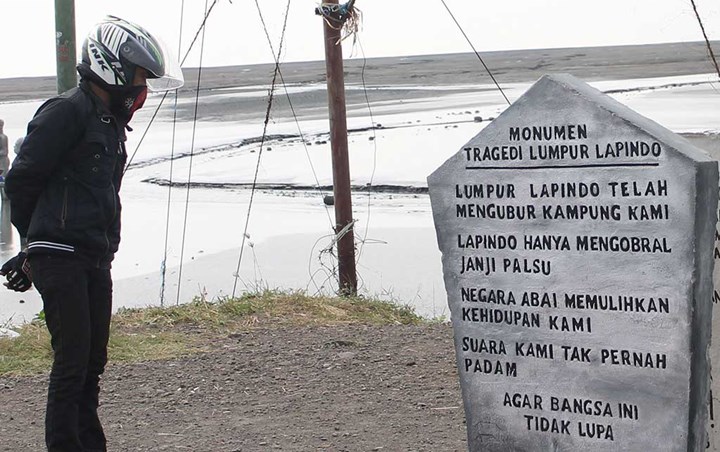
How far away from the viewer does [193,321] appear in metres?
8.62

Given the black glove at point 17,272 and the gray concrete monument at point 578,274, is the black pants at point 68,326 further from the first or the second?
the gray concrete monument at point 578,274

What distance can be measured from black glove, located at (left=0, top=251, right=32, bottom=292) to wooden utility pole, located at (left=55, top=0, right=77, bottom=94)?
9.81 feet

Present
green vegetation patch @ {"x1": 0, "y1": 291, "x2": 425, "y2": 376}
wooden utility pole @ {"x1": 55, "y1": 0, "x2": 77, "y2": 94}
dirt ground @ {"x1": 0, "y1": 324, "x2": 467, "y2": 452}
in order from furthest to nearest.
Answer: wooden utility pole @ {"x1": 55, "y1": 0, "x2": 77, "y2": 94} → green vegetation patch @ {"x1": 0, "y1": 291, "x2": 425, "y2": 376} → dirt ground @ {"x1": 0, "y1": 324, "x2": 467, "y2": 452}

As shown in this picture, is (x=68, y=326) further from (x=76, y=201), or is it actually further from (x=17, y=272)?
(x=76, y=201)

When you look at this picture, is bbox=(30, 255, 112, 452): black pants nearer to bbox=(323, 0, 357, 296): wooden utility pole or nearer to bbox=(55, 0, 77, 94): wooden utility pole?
bbox=(55, 0, 77, 94): wooden utility pole

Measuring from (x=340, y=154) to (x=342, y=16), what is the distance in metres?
1.05

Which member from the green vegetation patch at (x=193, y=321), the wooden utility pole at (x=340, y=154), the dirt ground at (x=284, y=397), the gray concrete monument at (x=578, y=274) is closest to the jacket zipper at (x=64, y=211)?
the dirt ground at (x=284, y=397)

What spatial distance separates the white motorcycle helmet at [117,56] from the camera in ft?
17.0


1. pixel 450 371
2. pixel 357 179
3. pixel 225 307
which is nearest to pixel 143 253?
pixel 225 307

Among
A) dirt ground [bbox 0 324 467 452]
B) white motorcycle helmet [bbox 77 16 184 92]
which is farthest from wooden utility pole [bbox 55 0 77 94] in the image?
white motorcycle helmet [bbox 77 16 184 92]

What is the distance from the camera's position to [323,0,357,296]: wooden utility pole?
948cm

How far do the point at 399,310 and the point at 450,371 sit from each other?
207cm

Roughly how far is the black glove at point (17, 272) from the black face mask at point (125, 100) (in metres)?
0.72

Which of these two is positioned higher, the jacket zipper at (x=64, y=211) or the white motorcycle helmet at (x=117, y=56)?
the white motorcycle helmet at (x=117, y=56)
